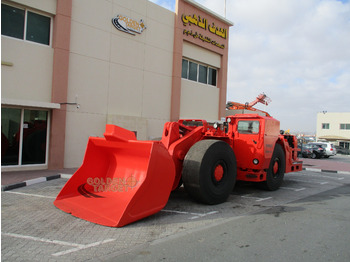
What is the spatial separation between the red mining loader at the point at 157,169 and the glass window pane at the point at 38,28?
659 centimetres

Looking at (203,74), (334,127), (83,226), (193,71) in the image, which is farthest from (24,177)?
(334,127)

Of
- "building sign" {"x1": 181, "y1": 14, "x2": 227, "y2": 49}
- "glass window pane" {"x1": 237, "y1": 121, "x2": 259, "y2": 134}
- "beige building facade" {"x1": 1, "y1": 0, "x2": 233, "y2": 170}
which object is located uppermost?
"building sign" {"x1": 181, "y1": 14, "x2": 227, "y2": 49}

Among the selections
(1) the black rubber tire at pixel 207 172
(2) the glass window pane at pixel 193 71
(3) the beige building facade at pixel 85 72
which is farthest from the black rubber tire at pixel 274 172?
(2) the glass window pane at pixel 193 71

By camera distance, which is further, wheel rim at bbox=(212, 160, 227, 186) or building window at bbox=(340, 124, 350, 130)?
building window at bbox=(340, 124, 350, 130)

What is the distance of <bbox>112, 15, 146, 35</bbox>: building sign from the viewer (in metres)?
12.2

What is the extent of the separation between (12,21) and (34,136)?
4202 millimetres

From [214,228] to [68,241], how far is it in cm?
235

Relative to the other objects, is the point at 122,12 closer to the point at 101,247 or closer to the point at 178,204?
the point at 178,204

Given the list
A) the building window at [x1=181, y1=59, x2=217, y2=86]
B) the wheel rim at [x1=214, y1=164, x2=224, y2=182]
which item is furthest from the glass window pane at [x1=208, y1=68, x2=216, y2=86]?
the wheel rim at [x1=214, y1=164, x2=224, y2=182]

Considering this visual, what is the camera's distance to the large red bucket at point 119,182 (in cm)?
473

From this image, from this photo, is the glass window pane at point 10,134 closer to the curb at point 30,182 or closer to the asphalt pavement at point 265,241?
the curb at point 30,182

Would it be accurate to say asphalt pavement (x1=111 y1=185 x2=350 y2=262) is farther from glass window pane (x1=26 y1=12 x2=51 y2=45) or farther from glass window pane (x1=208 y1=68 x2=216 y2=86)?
glass window pane (x1=208 y1=68 x2=216 y2=86)

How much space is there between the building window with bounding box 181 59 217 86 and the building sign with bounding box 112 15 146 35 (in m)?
3.56

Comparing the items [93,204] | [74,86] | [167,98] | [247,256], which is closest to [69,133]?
[74,86]
